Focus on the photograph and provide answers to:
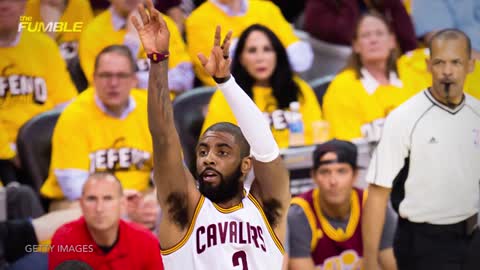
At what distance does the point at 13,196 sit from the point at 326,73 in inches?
65.0

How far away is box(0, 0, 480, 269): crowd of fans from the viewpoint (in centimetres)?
430

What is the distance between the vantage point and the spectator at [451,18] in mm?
5008

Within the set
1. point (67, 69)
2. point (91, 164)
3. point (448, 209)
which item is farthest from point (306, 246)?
point (67, 69)

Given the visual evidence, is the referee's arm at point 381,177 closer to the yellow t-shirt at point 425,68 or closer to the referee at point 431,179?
the referee at point 431,179

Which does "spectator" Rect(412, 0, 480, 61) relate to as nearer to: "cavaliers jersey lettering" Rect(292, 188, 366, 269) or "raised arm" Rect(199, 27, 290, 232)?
"cavaliers jersey lettering" Rect(292, 188, 366, 269)

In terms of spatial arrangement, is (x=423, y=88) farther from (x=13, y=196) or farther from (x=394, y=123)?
(x=13, y=196)

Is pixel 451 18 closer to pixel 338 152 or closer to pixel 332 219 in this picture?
pixel 338 152

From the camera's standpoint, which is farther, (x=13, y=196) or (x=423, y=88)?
(x=423, y=88)

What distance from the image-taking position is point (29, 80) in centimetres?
451

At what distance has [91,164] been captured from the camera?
4422 mm

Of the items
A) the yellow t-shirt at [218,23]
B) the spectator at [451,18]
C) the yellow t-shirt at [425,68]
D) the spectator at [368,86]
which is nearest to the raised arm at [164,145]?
the yellow t-shirt at [218,23]

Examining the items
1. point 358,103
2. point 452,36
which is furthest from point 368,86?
point 452,36

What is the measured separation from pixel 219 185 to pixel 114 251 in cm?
86

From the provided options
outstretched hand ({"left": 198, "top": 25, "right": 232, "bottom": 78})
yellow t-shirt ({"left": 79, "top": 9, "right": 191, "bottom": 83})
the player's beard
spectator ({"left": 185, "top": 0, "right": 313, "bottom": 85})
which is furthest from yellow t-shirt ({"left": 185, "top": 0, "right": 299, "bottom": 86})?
outstretched hand ({"left": 198, "top": 25, "right": 232, "bottom": 78})
